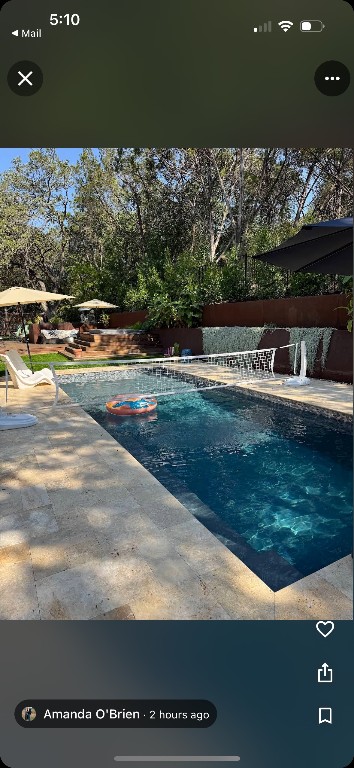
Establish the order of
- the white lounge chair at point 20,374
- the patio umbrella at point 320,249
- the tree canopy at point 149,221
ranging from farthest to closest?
the tree canopy at point 149,221
the white lounge chair at point 20,374
the patio umbrella at point 320,249

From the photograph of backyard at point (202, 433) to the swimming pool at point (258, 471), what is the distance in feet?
0.10

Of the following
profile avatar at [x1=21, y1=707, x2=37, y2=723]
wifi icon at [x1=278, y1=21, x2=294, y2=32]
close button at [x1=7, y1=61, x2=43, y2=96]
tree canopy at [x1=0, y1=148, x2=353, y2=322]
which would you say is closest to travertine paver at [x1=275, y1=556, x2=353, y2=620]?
profile avatar at [x1=21, y1=707, x2=37, y2=723]

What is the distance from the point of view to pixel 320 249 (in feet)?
13.0

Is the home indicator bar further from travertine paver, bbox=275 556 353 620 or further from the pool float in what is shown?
the pool float

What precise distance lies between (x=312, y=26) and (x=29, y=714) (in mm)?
2086

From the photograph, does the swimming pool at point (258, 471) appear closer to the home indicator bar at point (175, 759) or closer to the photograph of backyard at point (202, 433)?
the photograph of backyard at point (202, 433)

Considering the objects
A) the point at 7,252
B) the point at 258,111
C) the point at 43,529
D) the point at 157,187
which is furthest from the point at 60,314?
the point at 258,111

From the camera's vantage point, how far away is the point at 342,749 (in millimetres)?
932

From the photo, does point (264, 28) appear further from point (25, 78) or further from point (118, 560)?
point (118, 560)

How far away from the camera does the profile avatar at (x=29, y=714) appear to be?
0.97 metres

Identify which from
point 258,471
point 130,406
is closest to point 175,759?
point 258,471

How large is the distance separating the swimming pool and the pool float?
20 cm

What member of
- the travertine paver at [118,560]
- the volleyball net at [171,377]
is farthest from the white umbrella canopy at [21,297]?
the travertine paver at [118,560]

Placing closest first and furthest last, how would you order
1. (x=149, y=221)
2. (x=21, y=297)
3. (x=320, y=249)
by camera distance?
(x=320, y=249), (x=21, y=297), (x=149, y=221)
